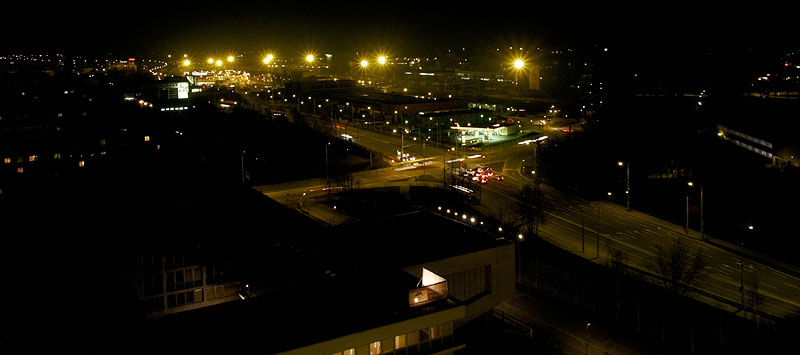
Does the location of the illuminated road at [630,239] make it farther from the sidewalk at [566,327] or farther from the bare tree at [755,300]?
the sidewalk at [566,327]

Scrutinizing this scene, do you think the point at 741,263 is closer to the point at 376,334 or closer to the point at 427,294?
the point at 427,294

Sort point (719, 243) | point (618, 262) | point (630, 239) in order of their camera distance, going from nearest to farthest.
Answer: point (618, 262) < point (719, 243) < point (630, 239)

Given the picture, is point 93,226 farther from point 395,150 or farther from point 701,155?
point 701,155

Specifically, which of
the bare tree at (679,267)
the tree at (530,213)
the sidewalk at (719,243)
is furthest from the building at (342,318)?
the sidewalk at (719,243)

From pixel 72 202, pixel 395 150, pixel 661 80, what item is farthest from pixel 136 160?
pixel 661 80

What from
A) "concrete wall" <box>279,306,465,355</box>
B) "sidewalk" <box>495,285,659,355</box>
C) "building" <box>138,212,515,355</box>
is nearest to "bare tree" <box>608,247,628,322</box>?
"sidewalk" <box>495,285,659,355</box>

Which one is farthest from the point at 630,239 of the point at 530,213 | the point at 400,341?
the point at 400,341

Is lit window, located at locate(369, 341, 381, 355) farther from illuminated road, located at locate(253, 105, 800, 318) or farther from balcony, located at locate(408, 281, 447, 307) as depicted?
illuminated road, located at locate(253, 105, 800, 318)
